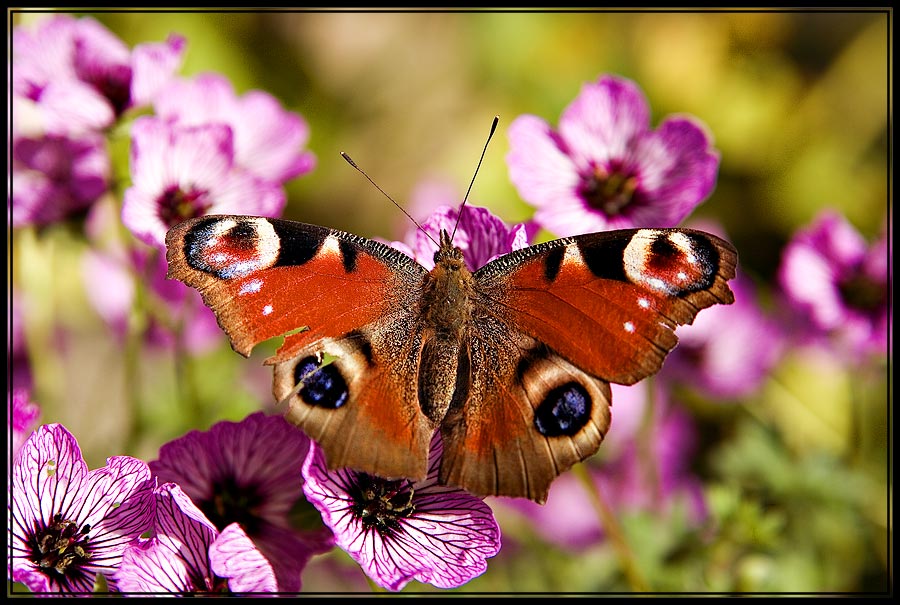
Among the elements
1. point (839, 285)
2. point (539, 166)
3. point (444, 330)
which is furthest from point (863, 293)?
point (444, 330)

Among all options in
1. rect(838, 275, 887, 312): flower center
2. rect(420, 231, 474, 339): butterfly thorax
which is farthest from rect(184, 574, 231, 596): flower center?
rect(838, 275, 887, 312): flower center

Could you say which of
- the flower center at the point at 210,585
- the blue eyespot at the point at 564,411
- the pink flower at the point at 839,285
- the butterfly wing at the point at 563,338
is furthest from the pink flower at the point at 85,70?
the pink flower at the point at 839,285

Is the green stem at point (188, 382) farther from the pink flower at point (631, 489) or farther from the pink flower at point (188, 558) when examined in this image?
the pink flower at point (631, 489)

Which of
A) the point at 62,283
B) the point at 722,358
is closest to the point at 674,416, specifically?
the point at 722,358

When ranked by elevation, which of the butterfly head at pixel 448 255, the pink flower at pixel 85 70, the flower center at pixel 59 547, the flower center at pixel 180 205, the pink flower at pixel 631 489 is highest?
the pink flower at pixel 85 70

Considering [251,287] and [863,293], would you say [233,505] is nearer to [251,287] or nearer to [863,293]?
[251,287]
